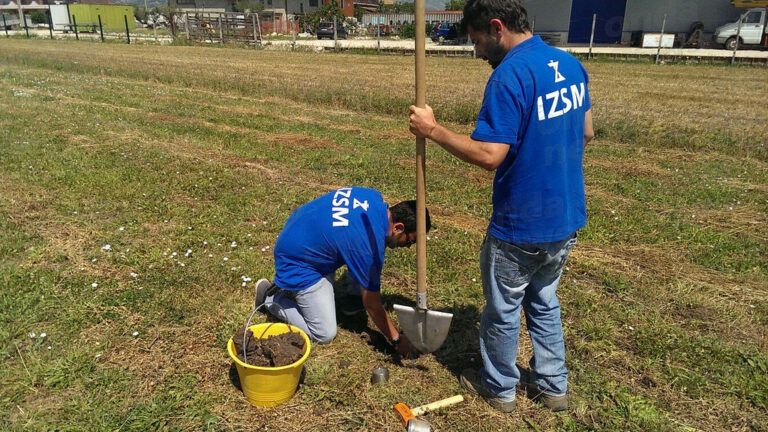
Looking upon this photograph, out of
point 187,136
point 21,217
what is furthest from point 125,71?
point 21,217

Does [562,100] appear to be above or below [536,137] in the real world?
above

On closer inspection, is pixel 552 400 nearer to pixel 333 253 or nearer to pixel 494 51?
pixel 333 253

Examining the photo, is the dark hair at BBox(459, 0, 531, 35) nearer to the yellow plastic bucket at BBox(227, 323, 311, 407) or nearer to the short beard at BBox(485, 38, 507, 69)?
the short beard at BBox(485, 38, 507, 69)

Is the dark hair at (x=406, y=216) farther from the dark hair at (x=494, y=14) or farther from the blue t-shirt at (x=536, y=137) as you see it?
the dark hair at (x=494, y=14)

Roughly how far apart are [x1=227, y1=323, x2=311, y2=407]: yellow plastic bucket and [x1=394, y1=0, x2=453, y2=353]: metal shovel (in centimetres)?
65

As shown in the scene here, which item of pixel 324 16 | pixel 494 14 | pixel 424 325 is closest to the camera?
pixel 494 14

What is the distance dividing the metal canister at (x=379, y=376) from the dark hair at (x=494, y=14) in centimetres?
207

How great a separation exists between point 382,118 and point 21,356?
8.64 m

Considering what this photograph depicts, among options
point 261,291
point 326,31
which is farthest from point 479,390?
point 326,31

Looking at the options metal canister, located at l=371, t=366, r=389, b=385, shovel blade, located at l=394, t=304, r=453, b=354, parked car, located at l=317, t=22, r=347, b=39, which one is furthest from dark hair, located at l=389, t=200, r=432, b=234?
parked car, located at l=317, t=22, r=347, b=39

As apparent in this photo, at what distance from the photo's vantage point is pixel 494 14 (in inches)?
90.4

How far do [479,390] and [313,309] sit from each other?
4.02 ft

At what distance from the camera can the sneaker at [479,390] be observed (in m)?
2.99

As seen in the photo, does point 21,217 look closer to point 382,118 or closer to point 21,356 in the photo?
point 21,356
